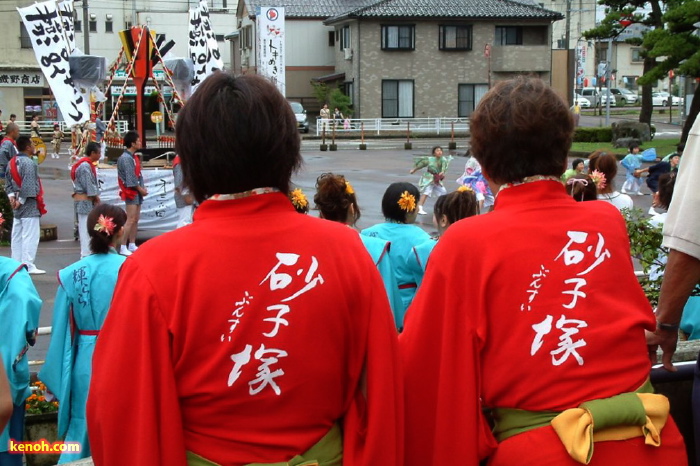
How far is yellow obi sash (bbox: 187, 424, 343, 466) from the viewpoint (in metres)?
2.10

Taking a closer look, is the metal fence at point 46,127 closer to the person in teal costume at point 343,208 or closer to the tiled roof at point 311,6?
the tiled roof at point 311,6

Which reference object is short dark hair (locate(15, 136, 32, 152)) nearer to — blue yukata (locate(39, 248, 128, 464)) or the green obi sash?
blue yukata (locate(39, 248, 128, 464))

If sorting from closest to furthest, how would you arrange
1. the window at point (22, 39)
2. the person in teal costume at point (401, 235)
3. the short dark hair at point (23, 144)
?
the person in teal costume at point (401, 235), the short dark hair at point (23, 144), the window at point (22, 39)

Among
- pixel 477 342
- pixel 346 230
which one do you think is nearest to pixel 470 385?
pixel 477 342

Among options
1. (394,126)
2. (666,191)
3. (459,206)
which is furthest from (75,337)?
(394,126)

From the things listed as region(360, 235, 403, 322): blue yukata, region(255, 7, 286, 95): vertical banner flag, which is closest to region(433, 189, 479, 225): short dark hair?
region(360, 235, 403, 322): blue yukata

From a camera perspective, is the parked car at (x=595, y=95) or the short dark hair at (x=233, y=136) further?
the parked car at (x=595, y=95)

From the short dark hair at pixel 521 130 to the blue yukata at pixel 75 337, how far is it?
2.98m

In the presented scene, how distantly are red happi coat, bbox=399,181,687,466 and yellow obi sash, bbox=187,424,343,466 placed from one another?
Result: 0.79ft

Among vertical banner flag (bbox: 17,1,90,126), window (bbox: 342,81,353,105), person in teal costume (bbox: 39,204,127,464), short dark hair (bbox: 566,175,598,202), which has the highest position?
window (bbox: 342,81,353,105)

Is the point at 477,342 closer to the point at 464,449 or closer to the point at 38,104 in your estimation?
the point at 464,449

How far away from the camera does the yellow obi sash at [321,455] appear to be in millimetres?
2102

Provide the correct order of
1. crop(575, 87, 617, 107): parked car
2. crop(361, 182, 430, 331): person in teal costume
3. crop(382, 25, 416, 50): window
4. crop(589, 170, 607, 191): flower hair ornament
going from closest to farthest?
crop(361, 182, 430, 331): person in teal costume
crop(589, 170, 607, 191): flower hair ornament
crop(382, 25, 416, 50): window
crop(575, 87, 617, 107): parked car

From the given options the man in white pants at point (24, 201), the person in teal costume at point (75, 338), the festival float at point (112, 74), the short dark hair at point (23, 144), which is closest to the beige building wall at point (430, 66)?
the festival float at point (112, 74)
